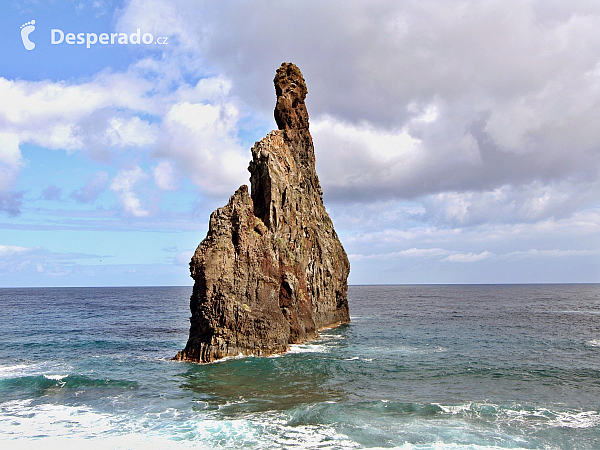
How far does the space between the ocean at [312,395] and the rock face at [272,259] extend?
8.85 feet

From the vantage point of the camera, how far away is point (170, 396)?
108ft

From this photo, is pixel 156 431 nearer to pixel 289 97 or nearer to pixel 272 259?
pixel 272 259

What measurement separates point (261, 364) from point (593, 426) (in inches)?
1000

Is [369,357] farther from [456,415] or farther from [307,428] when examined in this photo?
[307,428]

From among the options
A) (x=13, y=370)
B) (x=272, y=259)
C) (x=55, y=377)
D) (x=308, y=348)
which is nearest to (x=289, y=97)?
(x=272, y=259)

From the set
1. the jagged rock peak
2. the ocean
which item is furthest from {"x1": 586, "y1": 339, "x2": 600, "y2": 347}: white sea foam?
the jagged rock peak

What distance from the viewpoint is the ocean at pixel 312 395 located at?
84.2 ft

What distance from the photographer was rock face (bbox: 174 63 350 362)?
144 feet

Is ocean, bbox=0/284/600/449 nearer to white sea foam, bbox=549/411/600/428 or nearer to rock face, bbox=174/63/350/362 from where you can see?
white sea foam, bbox=549/411/600/428

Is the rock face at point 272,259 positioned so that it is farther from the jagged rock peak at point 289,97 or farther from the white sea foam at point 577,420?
the white sea foam at point 577,420

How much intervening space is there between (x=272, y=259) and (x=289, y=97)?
2909 centimetres

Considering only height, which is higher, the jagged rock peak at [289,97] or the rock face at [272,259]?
the jagged rock peak at [289,97]

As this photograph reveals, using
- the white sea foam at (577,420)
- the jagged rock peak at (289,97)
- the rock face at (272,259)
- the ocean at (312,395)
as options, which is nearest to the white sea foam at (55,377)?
the ocean at (312,395)

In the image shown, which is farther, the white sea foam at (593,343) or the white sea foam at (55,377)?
the white sea foam at (593,343)
